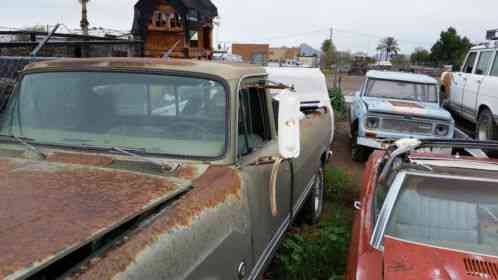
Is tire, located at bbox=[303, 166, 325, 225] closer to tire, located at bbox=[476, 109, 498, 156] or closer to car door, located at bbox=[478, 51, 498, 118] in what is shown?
tire, located at bbox=[476, 109, 498, 156]

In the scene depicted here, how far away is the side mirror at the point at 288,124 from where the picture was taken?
8.25 ft

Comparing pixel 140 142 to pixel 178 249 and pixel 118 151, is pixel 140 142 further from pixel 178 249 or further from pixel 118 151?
pixel 178 249

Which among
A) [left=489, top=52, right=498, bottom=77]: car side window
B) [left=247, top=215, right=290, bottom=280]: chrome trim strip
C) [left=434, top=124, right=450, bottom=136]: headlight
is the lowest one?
[left=247, top=215, right=290, bottom=280]: chrome trim strip

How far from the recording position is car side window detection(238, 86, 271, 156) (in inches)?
113

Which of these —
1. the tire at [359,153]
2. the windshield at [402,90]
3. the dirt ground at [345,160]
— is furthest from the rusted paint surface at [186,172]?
the windshield at [402,90]

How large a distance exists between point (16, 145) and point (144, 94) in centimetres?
83

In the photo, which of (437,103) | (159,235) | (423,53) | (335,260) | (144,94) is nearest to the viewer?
(159,235)

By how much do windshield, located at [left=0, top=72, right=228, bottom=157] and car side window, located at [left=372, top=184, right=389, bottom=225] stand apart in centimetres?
128

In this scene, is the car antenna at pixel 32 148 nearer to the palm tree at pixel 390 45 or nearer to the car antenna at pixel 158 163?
the car antenna at pixel 158 163

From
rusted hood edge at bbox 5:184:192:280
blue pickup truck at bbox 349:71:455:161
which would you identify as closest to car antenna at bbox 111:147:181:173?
rusted hood edge at bbox 5:184:192:280

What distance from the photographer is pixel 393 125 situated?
317 inches

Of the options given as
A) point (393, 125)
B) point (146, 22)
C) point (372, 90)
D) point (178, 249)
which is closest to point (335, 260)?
point (178, 249)

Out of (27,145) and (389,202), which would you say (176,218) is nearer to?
(27,145)

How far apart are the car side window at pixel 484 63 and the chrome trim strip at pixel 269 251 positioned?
24.4ft
